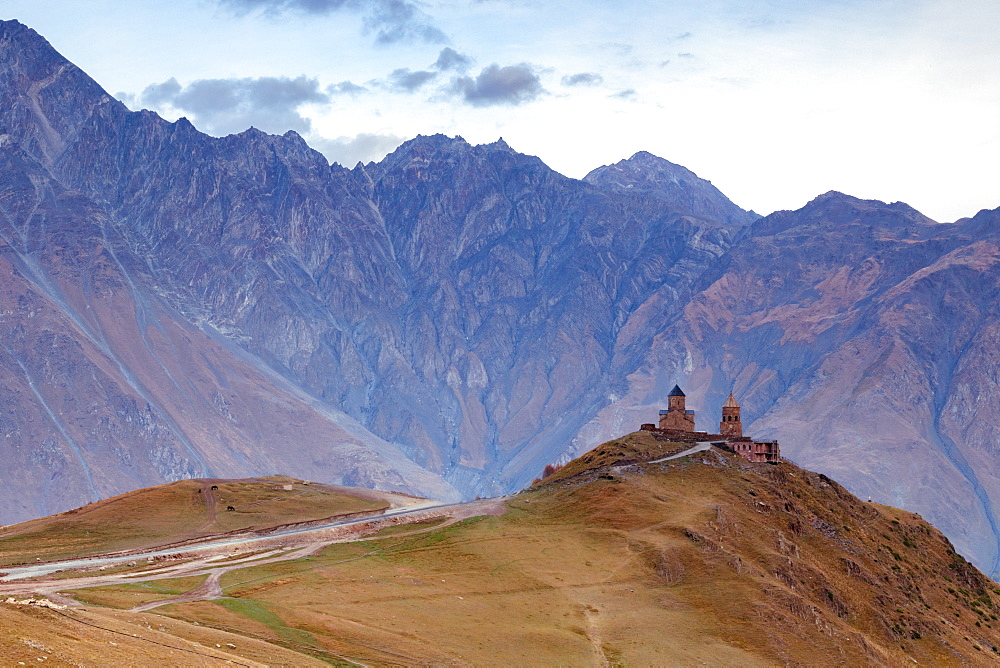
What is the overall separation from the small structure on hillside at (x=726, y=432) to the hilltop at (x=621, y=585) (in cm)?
620

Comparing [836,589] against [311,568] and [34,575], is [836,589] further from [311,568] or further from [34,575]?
[34,575]

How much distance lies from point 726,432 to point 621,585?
2624 inches

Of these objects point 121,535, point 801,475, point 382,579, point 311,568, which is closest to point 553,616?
point 382,579

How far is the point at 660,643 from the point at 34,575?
58227 millimetres

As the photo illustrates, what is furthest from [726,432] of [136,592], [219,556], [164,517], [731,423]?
[136,592]

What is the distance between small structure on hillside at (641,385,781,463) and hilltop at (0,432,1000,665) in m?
6.20

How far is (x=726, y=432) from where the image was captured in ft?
590

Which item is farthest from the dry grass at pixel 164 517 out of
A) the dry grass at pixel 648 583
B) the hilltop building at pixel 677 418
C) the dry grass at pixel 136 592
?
the hilltop building at pixel 677 418

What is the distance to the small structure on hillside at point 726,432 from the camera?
16648 centimetres

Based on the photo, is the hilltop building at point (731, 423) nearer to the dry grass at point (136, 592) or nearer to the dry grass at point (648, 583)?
the dry grass at point (648, 583)

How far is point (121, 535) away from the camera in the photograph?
134 metres

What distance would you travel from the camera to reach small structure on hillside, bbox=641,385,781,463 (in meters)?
166

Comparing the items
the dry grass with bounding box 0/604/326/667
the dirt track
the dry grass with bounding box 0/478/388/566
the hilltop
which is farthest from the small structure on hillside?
the dry grass with bounding box 0/604/326/667

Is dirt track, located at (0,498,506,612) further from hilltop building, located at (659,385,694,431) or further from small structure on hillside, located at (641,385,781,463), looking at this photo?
hilltop building, located at (659,385,694,431)
